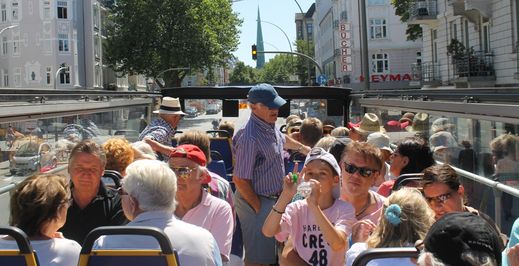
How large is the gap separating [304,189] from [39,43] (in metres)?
60.8

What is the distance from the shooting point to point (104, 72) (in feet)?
249

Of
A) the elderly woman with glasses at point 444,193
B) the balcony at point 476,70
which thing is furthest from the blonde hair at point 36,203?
the balcony at point 476,70

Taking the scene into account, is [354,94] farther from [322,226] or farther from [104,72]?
[104,72]

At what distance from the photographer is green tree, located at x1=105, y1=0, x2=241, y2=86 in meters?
55.6

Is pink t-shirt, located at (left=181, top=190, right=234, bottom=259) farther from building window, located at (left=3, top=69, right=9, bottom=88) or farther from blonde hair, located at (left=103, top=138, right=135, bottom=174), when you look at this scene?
building window, located at (left=3, top=69, right=9, bottom=88)

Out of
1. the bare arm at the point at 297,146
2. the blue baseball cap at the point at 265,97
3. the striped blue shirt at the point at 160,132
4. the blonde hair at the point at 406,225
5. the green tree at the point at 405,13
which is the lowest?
the blonde hair at the point at 406,225

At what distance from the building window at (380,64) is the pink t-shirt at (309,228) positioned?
58259mm

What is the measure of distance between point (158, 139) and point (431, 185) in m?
3.92

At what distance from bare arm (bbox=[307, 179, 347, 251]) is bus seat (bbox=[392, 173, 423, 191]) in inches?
38.4

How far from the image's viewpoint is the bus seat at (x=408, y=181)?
463cm

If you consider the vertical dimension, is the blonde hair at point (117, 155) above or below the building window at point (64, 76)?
below

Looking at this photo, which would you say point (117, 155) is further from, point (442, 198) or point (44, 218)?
point (442, 198)

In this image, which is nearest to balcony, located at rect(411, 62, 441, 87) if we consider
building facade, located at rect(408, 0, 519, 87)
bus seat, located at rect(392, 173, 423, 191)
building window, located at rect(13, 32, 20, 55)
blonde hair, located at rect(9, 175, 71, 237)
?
building facade, located at rect(408, 0, 519, 87)

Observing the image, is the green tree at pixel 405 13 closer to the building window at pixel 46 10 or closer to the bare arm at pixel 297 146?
the building window at pixel 46 10
